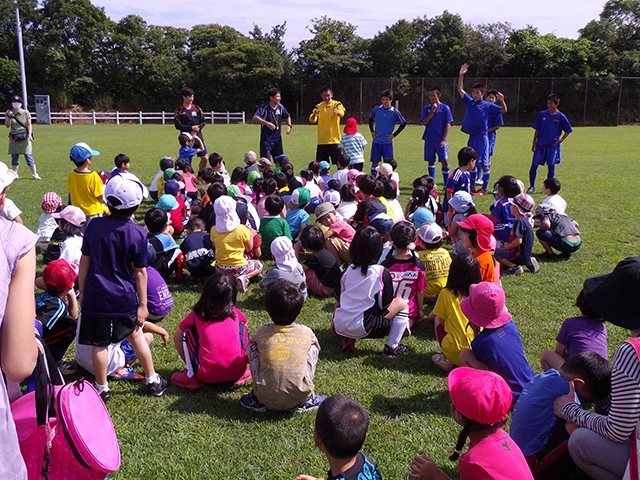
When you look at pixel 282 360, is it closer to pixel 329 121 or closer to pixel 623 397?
pixel 623 397

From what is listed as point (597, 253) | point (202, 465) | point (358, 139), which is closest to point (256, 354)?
point (202, 465)

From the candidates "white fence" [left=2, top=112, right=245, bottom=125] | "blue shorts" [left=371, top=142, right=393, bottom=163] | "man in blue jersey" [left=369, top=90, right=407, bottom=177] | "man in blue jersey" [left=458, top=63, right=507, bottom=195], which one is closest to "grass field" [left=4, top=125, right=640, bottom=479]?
"man in blue jersey" [left=458, top=63, right=507, bottom=195]

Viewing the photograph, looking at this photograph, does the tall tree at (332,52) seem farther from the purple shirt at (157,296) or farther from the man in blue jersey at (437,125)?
the purple shirt at (157,296)

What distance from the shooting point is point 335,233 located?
20.2 feet

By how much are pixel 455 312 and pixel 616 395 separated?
181cm

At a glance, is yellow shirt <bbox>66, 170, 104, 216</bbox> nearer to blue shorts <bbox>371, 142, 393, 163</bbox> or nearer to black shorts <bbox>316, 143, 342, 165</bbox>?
black shorts <bbox>316, 143, 342, 165</bbox>

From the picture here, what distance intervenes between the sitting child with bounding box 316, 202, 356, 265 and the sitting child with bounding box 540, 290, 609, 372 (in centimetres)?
289

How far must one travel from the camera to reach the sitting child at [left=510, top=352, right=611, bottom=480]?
281cm

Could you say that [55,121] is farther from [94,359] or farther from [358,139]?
[94,359]

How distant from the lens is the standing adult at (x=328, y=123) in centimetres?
1106

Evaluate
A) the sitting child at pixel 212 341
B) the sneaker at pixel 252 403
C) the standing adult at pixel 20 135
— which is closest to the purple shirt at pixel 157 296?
the sitting child at pixel 212 341

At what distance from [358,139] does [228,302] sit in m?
7.49

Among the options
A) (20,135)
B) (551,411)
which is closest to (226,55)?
(20,135)

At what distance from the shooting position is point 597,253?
7.05 meters
